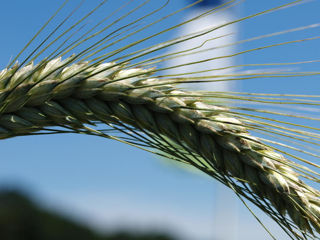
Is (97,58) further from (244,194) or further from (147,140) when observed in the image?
(244,194)

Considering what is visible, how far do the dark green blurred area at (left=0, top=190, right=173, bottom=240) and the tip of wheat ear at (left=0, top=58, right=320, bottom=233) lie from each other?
4.42 meters

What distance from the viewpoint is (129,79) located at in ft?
3.14

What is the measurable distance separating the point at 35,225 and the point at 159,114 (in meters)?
4.79

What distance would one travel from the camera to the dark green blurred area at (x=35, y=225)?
5172mm

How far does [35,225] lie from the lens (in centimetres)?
531

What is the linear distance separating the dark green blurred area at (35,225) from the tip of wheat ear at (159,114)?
4.42m

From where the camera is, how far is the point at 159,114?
0.98 metres

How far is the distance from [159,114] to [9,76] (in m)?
0.36

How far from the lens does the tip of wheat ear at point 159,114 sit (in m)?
0.93

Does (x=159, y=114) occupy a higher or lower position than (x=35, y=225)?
higher

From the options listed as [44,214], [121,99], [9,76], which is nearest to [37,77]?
[9,76]

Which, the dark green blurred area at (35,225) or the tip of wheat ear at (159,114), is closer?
the tip of wheat ear at (159,114)

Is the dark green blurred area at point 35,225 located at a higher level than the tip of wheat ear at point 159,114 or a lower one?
lower

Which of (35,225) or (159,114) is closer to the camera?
(159,114)
